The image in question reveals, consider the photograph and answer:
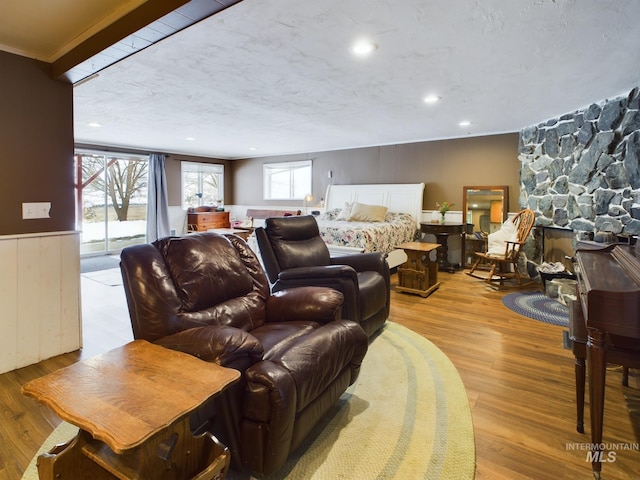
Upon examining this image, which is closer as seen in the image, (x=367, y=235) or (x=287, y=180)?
(x=367, y=235)

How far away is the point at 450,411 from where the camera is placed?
1996mm

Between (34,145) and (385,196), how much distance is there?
5291 millimetres

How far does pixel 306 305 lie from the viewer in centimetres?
209

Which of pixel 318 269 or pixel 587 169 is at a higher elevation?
pixel 587 169

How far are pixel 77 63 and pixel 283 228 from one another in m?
1.88

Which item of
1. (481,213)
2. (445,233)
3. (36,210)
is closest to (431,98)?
(445,233)

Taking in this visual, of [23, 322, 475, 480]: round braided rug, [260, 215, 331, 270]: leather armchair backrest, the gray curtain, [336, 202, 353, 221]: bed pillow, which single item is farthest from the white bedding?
the gray curtain

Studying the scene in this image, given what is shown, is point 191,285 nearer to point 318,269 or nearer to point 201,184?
point 318,269

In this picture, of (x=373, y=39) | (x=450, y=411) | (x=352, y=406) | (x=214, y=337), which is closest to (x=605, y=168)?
(x=373, y=39)

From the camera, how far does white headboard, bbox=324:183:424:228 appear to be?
247 inches

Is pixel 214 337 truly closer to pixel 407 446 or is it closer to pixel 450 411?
pixel 407 446

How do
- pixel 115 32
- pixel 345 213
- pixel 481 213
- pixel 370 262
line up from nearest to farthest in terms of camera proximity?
pixel 115 32, pixel 370 262, pixel 481 213, pixel 345 213

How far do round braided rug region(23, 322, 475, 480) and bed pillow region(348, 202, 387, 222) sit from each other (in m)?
3.66

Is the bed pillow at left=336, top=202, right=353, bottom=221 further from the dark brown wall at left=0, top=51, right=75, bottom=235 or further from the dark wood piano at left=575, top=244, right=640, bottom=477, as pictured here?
the dark wood piano at left=575, top=244, right=640, bottom=477
